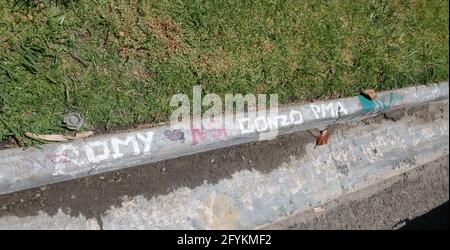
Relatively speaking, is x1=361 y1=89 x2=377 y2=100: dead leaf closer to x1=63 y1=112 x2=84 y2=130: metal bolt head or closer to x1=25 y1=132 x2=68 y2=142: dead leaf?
x1=63 y1=112 x2=84 y2=130: metal bolt head

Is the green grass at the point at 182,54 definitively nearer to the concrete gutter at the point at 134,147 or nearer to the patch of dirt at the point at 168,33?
the patch of dirt at the point at 168,33

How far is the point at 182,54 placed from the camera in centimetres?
337

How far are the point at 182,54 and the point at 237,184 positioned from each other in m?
0.97

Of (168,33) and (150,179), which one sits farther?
(168,33)

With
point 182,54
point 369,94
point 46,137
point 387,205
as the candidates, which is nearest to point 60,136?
point 46,137

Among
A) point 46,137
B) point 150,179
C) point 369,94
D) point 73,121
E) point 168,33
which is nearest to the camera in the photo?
point 46,137

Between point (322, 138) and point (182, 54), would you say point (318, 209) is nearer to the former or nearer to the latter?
point (322, 138)

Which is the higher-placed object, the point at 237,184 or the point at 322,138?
the point at 322,138

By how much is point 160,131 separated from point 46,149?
703mm

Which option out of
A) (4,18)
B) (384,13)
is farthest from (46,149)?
(384,13)

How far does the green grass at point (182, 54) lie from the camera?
2.86 meters

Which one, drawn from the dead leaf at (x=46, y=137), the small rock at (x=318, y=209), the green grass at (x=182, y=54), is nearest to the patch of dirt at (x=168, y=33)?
the green grass at (x=182, y=54)

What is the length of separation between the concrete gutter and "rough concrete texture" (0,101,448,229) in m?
0.10

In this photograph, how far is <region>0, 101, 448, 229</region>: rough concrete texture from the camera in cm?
292
